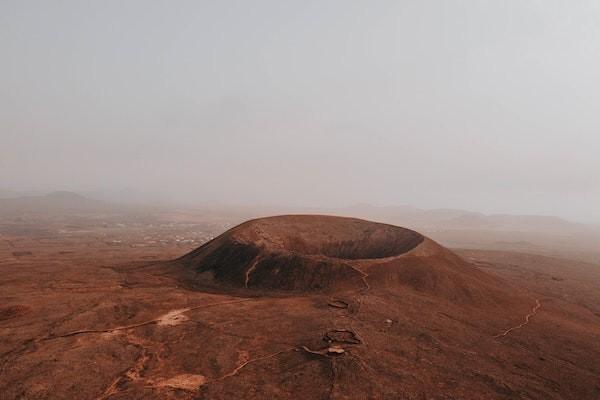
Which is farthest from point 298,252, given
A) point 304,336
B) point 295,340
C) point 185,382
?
point 185,382

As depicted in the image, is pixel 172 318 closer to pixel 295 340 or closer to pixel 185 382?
pixel 185 382

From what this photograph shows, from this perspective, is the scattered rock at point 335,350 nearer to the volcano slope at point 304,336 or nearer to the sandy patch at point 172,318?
the volcano slope at point 304,336

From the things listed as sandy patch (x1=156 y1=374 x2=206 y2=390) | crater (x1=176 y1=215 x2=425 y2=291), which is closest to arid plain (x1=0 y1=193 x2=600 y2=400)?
sandy patch (x1=156 y1=374 x2=206 y2=390)

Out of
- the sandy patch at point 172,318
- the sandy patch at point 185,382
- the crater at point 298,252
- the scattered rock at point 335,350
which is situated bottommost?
the sandy patch at point 185,382

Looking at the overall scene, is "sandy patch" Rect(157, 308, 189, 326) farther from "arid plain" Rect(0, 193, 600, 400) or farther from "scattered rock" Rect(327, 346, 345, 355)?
"scattered rock" Rect(327, 346, 345, 355)

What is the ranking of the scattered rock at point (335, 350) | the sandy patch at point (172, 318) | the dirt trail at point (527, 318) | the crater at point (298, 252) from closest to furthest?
the scattered rock at point (335, 350) → the sandy patch at point (172, 318) → the dirt trail at point (527, 318) → the crater at point (298, 252)

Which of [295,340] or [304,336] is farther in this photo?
[304,336]

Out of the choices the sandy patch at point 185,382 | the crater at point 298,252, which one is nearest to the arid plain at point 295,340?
the sandy patch at point 185,382

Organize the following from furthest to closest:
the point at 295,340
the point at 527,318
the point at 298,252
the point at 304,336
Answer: the point at 298,252 < the point at 527,318 < the point at 304,336 < the point at 295,340
